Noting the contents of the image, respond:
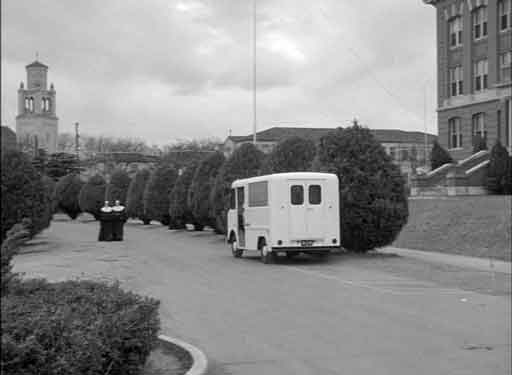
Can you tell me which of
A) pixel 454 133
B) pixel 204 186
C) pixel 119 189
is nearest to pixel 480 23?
pixel 454 133

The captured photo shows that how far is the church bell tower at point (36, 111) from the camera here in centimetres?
482

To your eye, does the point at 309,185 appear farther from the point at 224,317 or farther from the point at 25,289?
the point at 25,289

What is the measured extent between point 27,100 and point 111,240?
28.9 meters

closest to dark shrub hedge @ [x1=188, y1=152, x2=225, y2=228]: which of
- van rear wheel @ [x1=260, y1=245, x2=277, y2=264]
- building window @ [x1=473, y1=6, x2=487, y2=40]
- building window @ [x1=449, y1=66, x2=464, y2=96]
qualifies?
van rear wheel @ [x1=260, y1=245, x2=277, y2=264]

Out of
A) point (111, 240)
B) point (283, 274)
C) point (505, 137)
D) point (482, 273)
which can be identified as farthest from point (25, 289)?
point (505, 137)

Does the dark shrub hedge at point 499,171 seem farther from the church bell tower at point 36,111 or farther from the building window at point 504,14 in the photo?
the church bell tower at point 36,111

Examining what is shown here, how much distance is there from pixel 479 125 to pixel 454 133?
8.68ft

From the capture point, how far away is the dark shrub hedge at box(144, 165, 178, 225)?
161 feet

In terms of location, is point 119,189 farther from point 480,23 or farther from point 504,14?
point 504,14

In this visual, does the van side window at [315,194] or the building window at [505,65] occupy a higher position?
the building window at [505,65]

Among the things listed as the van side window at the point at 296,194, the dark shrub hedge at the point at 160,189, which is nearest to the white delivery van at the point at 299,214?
the van side window at the point at 296,194

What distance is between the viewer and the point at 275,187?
22.4 meters

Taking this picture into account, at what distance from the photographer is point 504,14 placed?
46250mm

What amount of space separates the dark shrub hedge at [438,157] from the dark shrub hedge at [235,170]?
1529 cm
